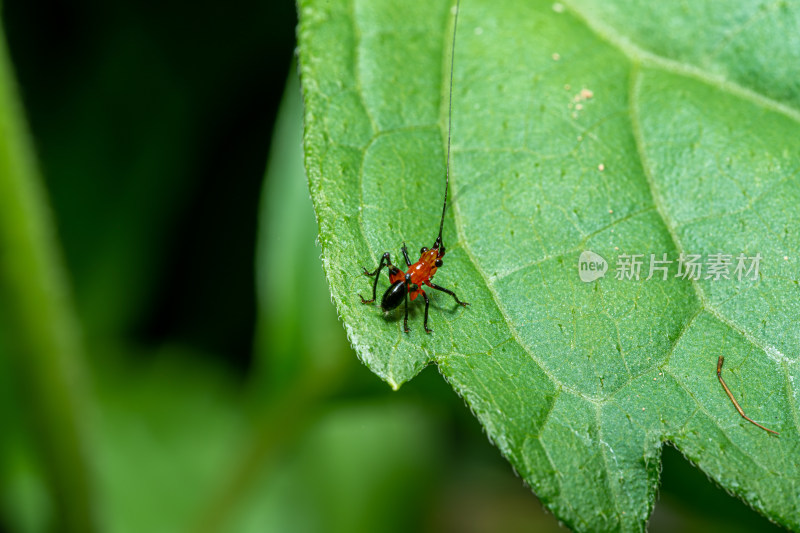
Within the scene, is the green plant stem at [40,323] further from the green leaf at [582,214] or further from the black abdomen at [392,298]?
the black abdomen at [392,298]

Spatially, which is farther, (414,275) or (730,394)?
(414,275)

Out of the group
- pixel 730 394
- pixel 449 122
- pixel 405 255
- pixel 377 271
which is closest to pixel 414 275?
pixel 405 255

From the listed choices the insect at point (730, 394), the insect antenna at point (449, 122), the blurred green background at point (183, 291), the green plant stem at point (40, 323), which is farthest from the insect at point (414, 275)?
the blurred green background at point (183, 291)

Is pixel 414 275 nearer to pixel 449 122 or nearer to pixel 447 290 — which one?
pixel 447 290

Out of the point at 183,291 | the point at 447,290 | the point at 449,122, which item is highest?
the point at 449,122

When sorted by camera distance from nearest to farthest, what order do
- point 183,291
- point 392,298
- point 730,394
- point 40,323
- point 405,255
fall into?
point 730,394, point 392,298, point 405,255, point 40,323, point 183,291

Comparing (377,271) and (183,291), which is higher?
(377,271)
